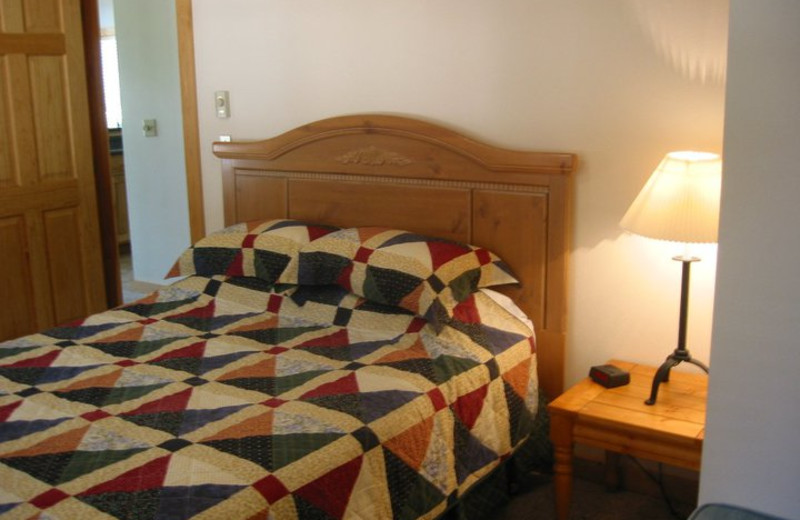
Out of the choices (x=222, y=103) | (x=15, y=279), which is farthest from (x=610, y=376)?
(x=15, y=279)

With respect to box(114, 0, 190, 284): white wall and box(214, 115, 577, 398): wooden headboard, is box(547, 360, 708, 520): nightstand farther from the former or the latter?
box(114, 0, 190, 284): white wall

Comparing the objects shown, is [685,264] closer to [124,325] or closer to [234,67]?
[124,325]

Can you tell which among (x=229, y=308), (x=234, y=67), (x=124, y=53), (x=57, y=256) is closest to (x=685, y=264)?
(x=229, y=308)

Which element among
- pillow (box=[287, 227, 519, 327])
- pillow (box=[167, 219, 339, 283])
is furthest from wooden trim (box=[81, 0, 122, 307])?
pillow (box=[287, 227, 519, 327])

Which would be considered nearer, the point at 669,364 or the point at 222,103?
the point at 669,364

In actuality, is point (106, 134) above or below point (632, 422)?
above

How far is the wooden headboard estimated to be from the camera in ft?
9.07

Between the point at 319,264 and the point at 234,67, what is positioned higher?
the point at 234,67

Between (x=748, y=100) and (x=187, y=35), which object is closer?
(x=748, y=100)

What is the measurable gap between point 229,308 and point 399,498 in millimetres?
1143

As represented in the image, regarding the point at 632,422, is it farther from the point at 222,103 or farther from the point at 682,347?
the point at 222,103

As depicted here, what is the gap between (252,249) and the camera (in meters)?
3.02

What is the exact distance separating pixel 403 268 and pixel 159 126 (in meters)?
2.56

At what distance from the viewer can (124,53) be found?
475 cm
